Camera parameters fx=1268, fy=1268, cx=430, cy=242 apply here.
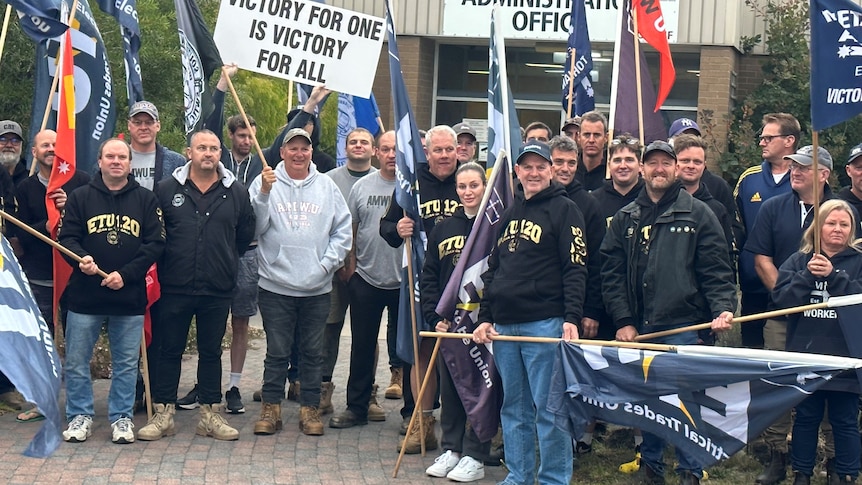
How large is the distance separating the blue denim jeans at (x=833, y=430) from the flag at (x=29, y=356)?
4343 mm

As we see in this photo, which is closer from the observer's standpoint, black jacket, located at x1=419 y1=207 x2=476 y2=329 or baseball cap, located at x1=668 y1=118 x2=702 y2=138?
black jacket, located at x1=419 y1=207 x2=476 y2=329

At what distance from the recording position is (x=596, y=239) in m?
7.71

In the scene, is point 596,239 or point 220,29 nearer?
point 596,239

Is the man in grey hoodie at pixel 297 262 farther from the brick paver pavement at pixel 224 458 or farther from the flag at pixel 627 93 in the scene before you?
the flag at pixel 627 93

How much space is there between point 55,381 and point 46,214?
13.2 feet

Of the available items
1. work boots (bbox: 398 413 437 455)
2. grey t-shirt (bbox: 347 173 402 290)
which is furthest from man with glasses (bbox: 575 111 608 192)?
work boots (bbox: 398 413 437 455)

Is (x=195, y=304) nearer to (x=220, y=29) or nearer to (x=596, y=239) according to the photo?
(x=220, y=29)

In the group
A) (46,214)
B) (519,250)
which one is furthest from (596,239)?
(46,214)

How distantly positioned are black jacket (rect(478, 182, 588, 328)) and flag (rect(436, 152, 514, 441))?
46cm

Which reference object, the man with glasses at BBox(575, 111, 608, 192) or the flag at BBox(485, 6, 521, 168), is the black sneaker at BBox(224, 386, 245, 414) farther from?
the man with glasses at BBox(575, 111, 608, 192)

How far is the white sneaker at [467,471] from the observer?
25.6 ft

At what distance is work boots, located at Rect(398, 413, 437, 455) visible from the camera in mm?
8391

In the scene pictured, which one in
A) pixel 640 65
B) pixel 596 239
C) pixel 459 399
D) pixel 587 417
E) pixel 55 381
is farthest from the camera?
pixel 640 65

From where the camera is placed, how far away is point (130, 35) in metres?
9.68
